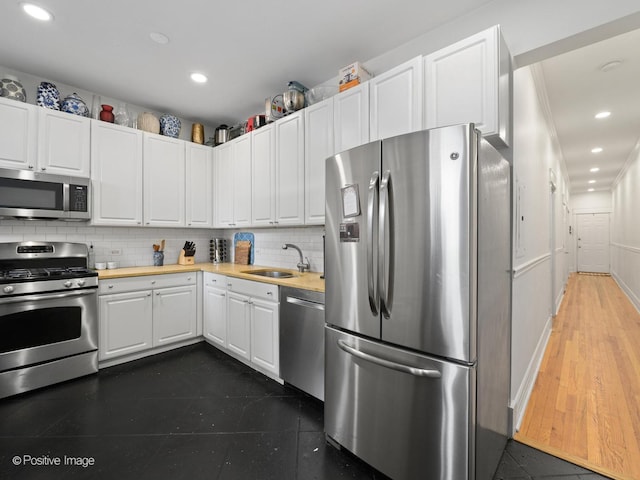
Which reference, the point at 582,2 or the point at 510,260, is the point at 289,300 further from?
the point at 582,2

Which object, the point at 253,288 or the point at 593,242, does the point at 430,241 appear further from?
the point at 593,242

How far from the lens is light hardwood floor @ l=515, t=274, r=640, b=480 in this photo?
1766 mm

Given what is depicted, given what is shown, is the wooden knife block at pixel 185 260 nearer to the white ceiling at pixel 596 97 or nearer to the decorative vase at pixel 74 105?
the decorative vase at pixel 74 105

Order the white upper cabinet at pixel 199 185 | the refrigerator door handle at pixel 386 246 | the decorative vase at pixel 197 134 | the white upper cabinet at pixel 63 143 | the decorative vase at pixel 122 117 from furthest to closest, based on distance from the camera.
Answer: the decorative vase at pixel 197 134, the white upper cabinet at pixel 199 185, the decorative vase at pixel 122 117, the white upper cabinet at pixel 63 143, the refrigerator door handle at pixel 386 246

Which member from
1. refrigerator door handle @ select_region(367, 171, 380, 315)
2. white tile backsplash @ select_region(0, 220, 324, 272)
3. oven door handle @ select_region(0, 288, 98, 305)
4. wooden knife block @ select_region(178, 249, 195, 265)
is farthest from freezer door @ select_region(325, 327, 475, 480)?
wooden knife block @ select_region(178, 249, 195, 265)

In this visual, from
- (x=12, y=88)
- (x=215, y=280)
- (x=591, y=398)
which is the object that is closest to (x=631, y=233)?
(x=591, y=398)

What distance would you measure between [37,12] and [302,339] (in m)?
2.93

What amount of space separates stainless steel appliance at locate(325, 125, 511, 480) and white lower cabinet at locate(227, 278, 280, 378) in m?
0.88

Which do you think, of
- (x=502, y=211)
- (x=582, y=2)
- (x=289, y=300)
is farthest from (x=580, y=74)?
(x=289, y=300)

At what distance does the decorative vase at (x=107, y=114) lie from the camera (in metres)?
3.10

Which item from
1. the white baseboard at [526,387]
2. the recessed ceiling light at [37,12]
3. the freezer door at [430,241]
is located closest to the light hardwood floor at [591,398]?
the white baseboard at [526,387]

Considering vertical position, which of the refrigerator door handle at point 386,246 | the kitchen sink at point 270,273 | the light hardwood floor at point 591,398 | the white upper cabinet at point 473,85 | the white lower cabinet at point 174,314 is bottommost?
the light hardwood floor at point 591,398

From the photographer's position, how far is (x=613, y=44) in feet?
7.79

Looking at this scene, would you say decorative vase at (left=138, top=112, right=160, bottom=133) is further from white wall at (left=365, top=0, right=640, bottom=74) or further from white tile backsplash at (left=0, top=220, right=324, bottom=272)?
white wall at (left=365, top=0, right=640, bottom=74)
